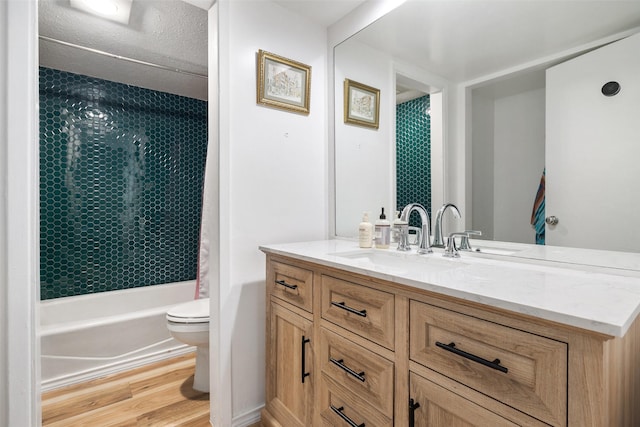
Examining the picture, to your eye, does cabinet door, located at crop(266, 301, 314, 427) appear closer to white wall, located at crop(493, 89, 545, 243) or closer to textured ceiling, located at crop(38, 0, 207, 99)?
white wall, located at crop(493, 89, 545, 243)

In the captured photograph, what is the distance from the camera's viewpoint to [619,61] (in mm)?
1040

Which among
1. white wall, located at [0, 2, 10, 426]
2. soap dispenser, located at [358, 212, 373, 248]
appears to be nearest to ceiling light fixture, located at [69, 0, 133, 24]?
white wall, located at [0, 2, 10, 426]

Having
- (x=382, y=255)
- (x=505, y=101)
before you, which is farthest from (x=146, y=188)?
(x=505, y=101)

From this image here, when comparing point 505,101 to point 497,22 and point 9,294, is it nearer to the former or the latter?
point 497,22

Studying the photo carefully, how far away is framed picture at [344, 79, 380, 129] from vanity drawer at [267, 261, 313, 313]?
0.97 metres

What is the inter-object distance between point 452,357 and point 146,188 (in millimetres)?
2840

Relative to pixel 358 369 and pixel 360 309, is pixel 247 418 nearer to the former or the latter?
pixel 358 369

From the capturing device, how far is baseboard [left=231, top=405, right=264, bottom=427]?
5.46 ft

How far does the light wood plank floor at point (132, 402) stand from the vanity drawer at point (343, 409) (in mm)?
830

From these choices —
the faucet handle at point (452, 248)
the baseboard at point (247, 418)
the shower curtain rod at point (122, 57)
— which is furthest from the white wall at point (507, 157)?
the shower curtain rod at point (122, 57)

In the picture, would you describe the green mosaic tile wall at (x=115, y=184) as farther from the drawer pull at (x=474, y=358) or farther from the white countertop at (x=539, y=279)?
the drawer pull at (x=474, y=358)

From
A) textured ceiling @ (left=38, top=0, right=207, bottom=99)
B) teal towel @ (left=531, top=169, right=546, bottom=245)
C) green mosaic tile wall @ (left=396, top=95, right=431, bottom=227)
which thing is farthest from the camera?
textured ceiling @ (left=38, top=0, right=207, bottom=99)

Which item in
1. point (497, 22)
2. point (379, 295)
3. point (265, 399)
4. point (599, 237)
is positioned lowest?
point (265, 399)

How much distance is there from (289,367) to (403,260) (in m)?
0.71
